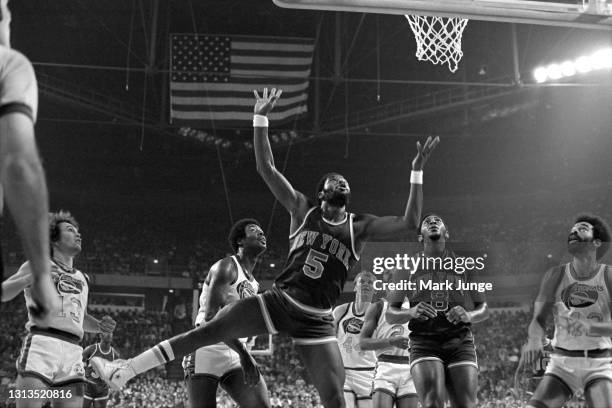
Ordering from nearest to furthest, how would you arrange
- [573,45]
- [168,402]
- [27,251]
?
[27,251] → [168,402] → [573,45]

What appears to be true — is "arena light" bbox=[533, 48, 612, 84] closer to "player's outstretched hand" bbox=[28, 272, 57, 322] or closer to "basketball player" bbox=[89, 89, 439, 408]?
"basketball player" bbox=[89, 89, 439, 408]

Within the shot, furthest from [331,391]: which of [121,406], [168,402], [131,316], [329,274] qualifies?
[131,316]

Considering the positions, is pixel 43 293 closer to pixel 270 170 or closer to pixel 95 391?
pixel 270 170

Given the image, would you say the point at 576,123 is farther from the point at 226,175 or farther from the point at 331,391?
the point at 331,391

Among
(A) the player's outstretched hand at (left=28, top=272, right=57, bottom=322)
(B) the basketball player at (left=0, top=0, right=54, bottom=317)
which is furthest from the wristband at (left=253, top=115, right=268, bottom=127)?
(A) the player's outstretched hand at (left=28, top=272, right=57, bottom=322)

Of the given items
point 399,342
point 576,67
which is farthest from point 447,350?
point 576,67

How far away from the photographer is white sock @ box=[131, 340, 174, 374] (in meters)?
5.83

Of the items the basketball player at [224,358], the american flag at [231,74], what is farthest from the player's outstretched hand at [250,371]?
the american flag at [231,74]

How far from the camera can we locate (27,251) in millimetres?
2580

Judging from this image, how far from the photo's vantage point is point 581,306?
6.30 meters

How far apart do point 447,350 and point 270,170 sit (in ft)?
7.67

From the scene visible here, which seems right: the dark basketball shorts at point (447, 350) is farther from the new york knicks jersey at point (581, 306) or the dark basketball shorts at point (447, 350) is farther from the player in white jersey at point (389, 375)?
the player in white jersey at point (389, 375)

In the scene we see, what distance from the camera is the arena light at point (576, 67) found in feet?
73.4

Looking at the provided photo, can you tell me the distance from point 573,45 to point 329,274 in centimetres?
2348
